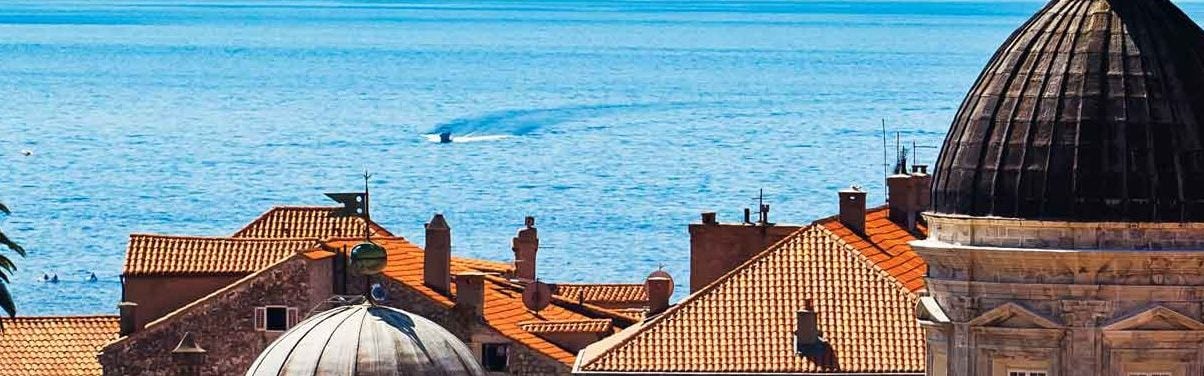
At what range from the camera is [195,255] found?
238ft

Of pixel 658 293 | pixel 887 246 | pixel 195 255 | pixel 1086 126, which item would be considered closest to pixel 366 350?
pixel 1086 126

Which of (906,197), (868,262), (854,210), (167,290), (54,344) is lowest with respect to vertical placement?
(54,344)

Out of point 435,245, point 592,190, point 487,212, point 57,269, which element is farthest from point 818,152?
point 435,245

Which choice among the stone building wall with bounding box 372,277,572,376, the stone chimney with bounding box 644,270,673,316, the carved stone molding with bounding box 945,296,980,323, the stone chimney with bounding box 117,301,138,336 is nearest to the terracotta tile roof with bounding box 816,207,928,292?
the stone chimney with bounding box 644,270,673,316

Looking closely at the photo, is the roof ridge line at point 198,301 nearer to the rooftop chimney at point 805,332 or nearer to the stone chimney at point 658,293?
the stone chimney at point 658,293

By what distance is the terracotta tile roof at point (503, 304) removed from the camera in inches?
2657

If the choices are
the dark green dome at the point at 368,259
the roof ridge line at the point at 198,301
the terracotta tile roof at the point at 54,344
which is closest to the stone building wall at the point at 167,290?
the roof ridge line at the point at 198,301

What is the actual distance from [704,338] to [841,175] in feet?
323

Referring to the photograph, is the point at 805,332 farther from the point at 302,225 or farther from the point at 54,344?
the point at 302,225

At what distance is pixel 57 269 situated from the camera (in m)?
131

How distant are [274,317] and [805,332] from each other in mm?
11222

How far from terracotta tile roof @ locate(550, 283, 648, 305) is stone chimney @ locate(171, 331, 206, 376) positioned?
18107mm

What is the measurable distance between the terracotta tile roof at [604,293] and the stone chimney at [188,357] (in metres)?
18.1

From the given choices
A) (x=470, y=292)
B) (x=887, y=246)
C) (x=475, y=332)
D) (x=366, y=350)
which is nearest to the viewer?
(x=366, y=350)
